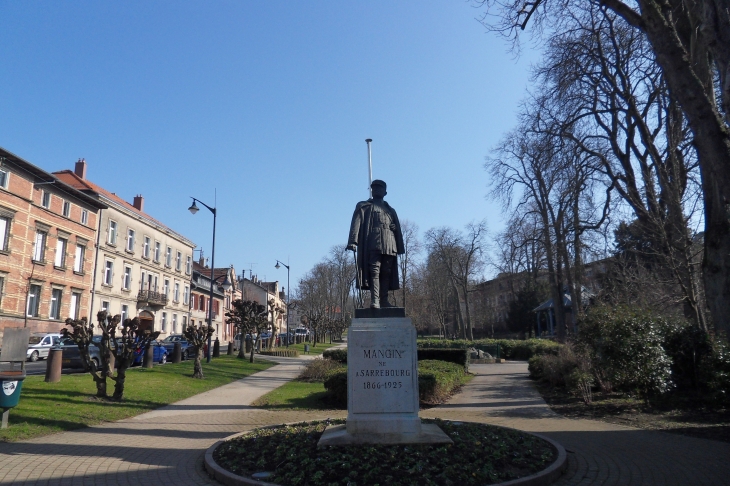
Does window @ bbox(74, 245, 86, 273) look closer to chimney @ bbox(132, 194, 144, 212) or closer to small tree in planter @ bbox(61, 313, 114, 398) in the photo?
chimney @ bbox(132, 194, 144, 212)

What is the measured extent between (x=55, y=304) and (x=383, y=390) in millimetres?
33914

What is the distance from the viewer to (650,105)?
19078 mm

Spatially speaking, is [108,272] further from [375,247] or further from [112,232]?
[375,247]

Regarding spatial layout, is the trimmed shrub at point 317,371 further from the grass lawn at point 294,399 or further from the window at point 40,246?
the window at point 40,246

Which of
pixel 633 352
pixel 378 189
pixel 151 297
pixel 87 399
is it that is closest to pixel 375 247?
pixel 378 189

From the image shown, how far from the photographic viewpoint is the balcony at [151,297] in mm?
43500

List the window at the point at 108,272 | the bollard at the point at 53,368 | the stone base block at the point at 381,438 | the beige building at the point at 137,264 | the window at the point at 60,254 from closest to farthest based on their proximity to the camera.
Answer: the stone base block at the point at 381,438 < the bollard at the point at 53,368 < the window at the point at 60,254 < the beige building at the point at 137,264 < the window at the point at 108,272

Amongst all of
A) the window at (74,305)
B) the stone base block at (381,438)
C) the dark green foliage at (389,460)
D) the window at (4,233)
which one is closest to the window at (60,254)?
the window at (74,305)

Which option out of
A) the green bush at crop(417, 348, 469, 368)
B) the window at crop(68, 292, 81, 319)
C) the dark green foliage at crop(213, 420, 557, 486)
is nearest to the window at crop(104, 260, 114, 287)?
the window at crop(68, 292, 81, 319)

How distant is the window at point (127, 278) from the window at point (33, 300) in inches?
378

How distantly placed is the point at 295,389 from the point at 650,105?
Answer: 673 inches

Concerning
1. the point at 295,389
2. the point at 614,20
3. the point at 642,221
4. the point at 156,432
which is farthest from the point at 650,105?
the point at 156,432

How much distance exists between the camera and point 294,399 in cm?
1479

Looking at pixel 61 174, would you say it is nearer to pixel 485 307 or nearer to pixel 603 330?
pixel 603 330
